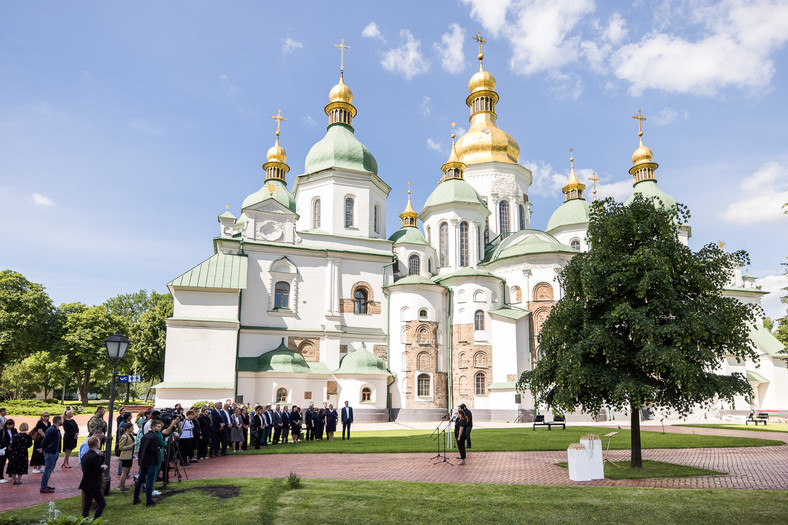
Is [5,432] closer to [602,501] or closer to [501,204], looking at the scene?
[602,501]

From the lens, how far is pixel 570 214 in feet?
151

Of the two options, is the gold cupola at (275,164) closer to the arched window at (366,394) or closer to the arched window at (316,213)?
the arched window at (316,213)

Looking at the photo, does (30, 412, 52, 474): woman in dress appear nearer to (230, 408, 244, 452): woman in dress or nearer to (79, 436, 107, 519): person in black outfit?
(230, 408, 244, 452): woman in dress

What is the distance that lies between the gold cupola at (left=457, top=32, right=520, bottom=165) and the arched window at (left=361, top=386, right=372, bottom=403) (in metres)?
23.5

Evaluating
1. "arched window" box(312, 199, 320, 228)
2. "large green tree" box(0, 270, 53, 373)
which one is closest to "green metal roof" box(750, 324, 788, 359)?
"arched window" box(312, 199, 320, 228)

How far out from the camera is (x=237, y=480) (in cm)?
1205

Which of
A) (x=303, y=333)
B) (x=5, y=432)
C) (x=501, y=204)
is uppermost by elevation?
(x=501, y=204)

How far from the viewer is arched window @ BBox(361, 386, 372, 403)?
33.1 meters

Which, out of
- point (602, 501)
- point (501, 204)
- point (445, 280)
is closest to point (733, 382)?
point (602, 501)

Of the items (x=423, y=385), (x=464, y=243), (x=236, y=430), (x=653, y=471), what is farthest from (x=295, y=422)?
(x=464, y=243)

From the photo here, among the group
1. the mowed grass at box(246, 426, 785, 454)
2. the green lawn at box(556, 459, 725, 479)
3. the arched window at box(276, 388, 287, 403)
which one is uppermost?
the arched window at box(276, 388, 287, 403)

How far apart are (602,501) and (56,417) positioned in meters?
11.4

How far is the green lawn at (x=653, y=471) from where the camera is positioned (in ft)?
39.8

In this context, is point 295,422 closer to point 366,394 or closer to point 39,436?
point 39,436
